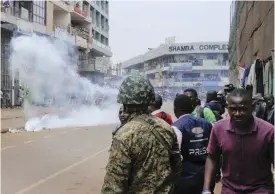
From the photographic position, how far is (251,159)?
9.00 ft

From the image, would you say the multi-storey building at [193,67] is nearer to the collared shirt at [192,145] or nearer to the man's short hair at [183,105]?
the man's short hair at [183,105]

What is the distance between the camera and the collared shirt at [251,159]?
9.00ft

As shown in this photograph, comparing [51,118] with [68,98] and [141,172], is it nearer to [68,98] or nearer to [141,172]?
[68,98]

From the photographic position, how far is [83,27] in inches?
1912

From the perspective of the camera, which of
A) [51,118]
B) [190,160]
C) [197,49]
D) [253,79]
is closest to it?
[190,160]

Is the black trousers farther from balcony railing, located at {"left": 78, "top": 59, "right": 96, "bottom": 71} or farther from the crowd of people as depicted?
balcony railing, located at {"left": 78, "top": 59, "right": 96, "bottom": 71}

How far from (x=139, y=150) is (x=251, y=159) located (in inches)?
38.6

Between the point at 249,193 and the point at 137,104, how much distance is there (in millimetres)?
1068

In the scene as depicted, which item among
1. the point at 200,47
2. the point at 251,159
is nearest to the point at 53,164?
the point at 251,159

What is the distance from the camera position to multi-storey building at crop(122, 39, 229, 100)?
7956cm

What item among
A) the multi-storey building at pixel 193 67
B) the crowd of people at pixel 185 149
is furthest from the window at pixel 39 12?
the multi-storey building at pixel 193 67

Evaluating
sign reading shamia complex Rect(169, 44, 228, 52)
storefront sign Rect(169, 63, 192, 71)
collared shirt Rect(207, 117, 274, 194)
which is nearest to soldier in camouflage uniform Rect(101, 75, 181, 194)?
collared shirt Rect(207, 117, 274, 194)

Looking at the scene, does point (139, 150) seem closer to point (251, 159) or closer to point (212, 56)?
point (251, 159)

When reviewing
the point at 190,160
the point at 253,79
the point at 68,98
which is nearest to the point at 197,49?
the point at 68,98
